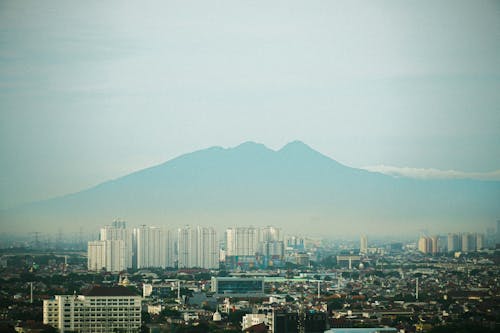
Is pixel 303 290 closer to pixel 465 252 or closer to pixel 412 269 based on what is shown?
pixel 412 269

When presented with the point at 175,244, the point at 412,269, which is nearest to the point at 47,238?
the point at 175,244

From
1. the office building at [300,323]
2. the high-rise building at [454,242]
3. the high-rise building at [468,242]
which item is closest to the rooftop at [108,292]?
the office building at [300,323]

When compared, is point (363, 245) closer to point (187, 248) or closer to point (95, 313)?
point (187, 248)

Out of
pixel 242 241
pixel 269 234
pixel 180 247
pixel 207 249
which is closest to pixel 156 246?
pixel 180 247

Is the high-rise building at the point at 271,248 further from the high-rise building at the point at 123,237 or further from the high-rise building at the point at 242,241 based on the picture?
the high-rise building at the point at 123,237

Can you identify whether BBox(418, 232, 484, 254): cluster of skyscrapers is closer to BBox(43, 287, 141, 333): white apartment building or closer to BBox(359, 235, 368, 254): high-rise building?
BBox(359, 235, 368, 254): high-rise building

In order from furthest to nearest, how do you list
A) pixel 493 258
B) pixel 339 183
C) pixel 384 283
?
pixel 339 183
pixel 493 258
pixel 384 283
